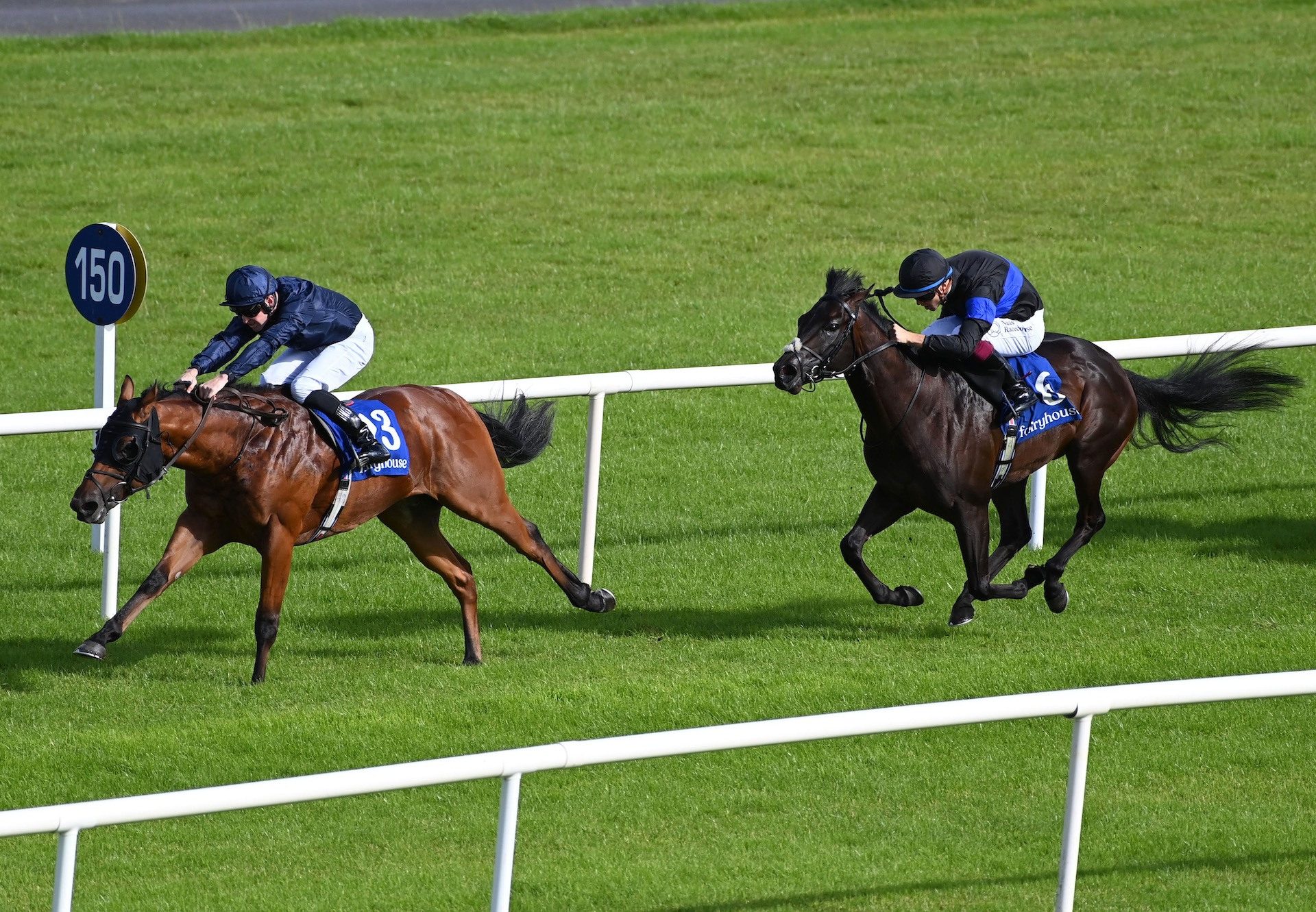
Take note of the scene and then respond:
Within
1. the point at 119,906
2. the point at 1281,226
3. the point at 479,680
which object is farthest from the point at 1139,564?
the point at 1281,226

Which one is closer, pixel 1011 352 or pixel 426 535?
pixel 426 535

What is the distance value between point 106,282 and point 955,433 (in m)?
3.99

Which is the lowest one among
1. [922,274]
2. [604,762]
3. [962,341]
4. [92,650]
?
[92,650]

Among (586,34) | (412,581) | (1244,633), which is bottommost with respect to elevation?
(412,581)

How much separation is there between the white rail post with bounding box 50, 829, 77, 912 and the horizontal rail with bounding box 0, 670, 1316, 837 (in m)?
0.09

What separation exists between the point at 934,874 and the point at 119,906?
2412 mm

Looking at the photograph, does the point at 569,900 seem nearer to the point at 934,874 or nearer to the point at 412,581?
the point at 934,874

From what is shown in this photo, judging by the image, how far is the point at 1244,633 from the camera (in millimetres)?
7777

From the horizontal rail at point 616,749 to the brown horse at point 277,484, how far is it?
278cm

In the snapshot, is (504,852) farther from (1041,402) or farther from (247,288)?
(1041,402)

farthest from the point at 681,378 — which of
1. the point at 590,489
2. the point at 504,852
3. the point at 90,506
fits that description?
the point at 504,852

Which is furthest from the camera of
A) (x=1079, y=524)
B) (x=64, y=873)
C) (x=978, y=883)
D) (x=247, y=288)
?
(x=1079, y=524)

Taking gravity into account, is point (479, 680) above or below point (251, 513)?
below

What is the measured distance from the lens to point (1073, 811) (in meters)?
4.90
